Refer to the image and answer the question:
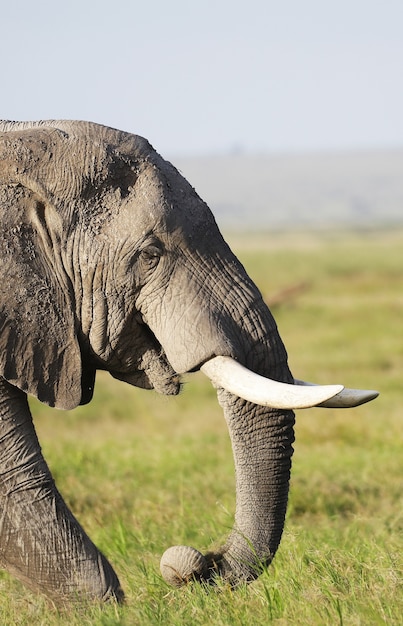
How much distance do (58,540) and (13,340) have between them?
0.81 meters

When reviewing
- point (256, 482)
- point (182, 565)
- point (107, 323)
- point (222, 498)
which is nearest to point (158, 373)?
point (107, 323)

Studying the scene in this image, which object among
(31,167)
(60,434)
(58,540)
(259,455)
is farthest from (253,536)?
(60,434)

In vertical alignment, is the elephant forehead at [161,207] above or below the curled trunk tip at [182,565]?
above

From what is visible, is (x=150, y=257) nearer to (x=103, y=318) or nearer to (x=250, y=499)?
(x=103, y=318)

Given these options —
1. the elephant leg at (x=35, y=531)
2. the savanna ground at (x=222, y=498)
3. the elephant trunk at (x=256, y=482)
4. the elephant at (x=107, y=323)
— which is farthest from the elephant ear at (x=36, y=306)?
the elephant trunk at (x=256, y=482)

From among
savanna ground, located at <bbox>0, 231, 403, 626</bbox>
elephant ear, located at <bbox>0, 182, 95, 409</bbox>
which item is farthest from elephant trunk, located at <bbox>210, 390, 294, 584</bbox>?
elephant ear, located at <bbox>0, 182, 95, 409</bbox>

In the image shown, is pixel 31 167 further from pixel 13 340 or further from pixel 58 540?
pixel 58 540

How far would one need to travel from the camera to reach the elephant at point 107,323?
4672 millimetres

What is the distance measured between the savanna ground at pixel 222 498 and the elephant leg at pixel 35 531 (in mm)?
116

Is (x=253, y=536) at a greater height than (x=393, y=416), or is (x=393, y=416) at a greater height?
(x=253, y=536)

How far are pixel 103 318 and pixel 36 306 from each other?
0.28 meters

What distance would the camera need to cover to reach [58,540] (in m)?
4.68

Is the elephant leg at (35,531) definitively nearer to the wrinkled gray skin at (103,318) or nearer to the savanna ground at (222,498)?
the wrinkled gray skin at (103,318)

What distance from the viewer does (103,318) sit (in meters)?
4.80
